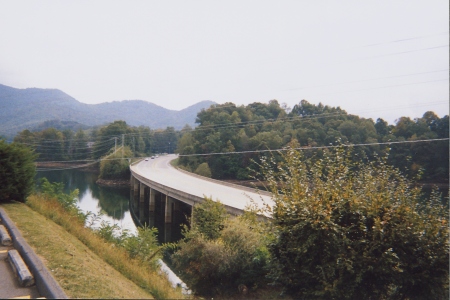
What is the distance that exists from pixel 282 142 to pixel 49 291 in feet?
124

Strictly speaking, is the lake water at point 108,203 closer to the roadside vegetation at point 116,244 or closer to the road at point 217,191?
the road at point 217,191

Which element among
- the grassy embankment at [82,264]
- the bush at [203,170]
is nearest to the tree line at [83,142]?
the bush at [203,170]

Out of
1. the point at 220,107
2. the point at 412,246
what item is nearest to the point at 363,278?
the point at 412,246

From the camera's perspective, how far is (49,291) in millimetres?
5125

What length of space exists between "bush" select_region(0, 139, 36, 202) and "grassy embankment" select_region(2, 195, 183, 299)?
6.04 ft

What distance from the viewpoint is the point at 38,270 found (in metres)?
5.91

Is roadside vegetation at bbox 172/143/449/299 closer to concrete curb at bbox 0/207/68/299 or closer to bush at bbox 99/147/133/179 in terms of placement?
concrete curb at bbox 0/207/68/299

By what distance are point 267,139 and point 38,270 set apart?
4410cm

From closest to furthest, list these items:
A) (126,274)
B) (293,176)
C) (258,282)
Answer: (126,274), (293,176), (258,282)

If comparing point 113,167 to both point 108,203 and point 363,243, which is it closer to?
point 108,203

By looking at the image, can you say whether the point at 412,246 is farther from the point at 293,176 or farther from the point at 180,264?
the point at 180,264

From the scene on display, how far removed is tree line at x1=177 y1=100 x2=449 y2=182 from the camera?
23641mm

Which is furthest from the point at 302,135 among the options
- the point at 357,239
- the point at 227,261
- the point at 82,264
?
the point at 82,264

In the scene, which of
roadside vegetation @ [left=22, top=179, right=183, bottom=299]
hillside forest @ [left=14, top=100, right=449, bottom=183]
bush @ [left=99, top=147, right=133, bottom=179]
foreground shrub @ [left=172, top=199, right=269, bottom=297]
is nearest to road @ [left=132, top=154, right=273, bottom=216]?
foreground shrub @ [left=172, top=199, right=269, bottom=297]
